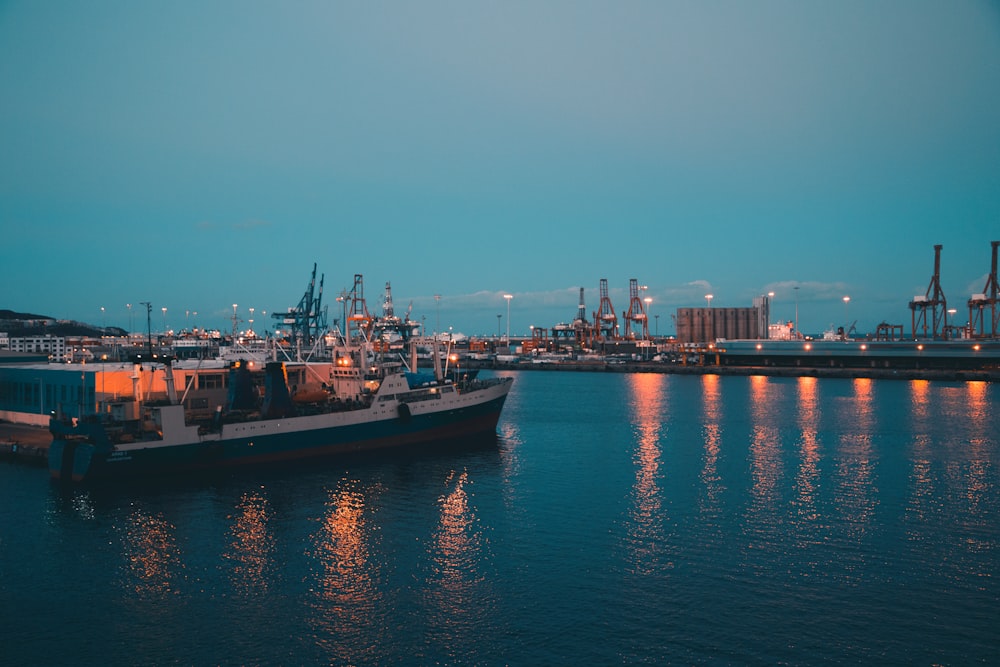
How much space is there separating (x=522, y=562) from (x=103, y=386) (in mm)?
27191

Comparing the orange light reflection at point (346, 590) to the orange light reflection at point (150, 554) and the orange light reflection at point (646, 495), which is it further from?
the orange light reflection at point (646, 495)

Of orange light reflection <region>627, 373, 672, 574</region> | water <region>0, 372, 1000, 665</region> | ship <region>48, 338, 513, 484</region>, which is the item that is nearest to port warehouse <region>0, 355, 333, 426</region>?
ship <region>48, 338, 513, 484</region>

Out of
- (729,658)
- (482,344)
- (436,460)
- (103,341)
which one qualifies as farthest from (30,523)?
(482,344)

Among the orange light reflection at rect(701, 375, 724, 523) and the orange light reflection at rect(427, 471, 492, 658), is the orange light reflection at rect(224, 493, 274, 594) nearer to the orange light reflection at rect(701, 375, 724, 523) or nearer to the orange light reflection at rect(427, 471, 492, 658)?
the orange light reflection at rect(427, 471, 492, 658)


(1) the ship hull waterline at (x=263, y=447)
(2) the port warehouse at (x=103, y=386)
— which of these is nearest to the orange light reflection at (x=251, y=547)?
(1) the ship hull waterline at (x=263, y=447)

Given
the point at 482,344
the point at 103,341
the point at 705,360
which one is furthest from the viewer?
the point at 482,344

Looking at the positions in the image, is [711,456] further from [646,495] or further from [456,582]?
[456,582]

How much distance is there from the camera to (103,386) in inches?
1375

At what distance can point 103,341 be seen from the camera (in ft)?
398

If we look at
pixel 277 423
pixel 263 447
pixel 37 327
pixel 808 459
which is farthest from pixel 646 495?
pixel 37 327

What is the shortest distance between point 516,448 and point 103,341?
111 metres

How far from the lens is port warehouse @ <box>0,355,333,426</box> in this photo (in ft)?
115

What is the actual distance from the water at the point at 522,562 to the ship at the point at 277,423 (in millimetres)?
1585

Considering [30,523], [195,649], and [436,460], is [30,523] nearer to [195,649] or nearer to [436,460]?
[195,649]
